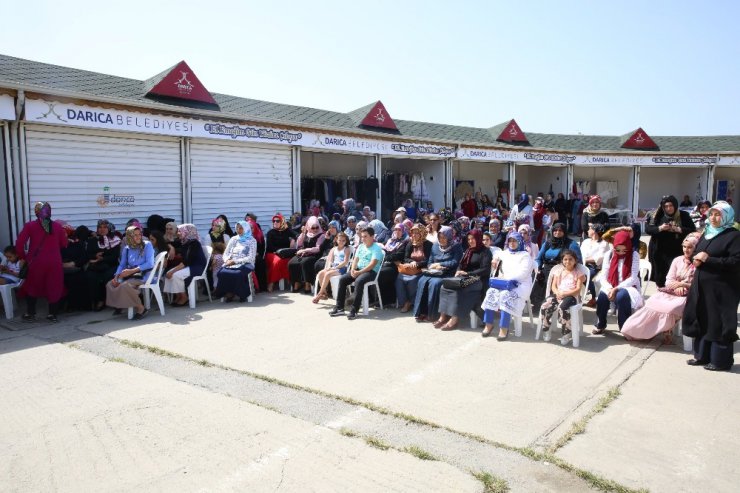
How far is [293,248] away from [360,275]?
8.90 ft

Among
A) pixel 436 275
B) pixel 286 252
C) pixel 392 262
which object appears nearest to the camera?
pixel 436 275

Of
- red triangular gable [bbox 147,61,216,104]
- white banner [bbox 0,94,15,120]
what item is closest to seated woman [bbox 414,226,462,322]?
red triangular gable [bbox 147,61,216,104]

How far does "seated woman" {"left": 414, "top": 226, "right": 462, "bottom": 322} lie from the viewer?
7.21 meters

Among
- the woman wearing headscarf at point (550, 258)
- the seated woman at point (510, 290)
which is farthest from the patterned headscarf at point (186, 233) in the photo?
the woman wearing headscarf at point (550, 258)

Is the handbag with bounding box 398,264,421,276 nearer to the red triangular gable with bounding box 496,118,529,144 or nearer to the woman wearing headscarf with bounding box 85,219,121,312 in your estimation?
the woman wearing headscarf with bounding box 85,219,121,312

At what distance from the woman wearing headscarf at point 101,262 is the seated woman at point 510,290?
5.74 metres

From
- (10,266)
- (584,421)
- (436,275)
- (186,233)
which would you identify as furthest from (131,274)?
(584,421)

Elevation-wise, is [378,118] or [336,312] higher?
[378,118]

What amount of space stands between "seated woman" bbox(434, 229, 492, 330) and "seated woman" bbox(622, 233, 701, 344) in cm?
181

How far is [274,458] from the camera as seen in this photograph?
350 cm

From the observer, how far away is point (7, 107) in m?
7.91

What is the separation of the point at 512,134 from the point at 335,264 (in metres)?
13.5

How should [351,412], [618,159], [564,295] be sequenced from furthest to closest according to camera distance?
[618,159], [564,295], [351,412]

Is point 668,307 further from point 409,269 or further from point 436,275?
point 409,269
